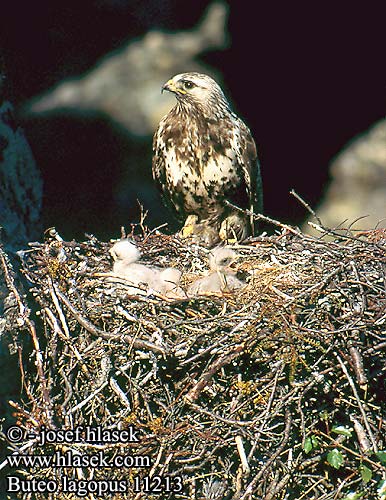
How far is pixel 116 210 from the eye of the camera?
7398 mm

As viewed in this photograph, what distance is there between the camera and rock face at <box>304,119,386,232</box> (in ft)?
26.4

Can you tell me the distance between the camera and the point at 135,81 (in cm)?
747

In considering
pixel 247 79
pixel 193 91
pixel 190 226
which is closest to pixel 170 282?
pixel 190 226

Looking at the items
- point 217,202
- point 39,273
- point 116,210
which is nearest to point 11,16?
point 116,210

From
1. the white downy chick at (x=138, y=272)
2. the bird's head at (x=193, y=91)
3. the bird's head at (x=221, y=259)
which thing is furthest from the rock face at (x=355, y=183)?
the white downy chick at (x=138, y=272)

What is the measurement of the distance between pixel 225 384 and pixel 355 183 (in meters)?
3.94

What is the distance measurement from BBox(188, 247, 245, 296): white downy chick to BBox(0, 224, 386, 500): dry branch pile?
0.18 meters

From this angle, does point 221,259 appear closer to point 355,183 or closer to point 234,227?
point 234,227

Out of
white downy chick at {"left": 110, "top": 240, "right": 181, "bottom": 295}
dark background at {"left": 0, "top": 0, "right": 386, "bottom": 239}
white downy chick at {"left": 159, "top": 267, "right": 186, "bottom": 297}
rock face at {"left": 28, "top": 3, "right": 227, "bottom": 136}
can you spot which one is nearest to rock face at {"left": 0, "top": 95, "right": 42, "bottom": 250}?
white downy chick at {"left": 110, "top": 240, "right": 181, "bottom": 295}

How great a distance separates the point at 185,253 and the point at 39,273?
1.11 meters

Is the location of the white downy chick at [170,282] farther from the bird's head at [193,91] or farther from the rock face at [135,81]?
the rock face at [135,81]

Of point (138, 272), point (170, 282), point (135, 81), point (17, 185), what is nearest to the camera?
point (170, 282)

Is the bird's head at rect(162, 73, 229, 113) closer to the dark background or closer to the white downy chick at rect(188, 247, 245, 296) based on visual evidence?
the dark background

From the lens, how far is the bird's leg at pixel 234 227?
646cm
